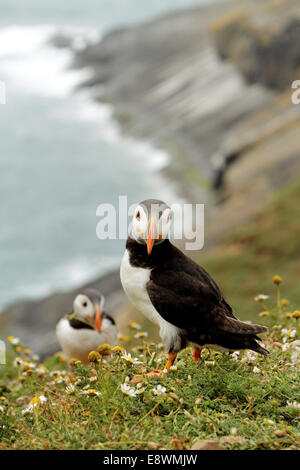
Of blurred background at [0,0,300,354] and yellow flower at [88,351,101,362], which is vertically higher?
blurred background at [0,0,300,354]

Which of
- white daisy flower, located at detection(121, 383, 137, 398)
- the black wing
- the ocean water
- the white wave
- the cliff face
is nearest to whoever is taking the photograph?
white daisy flower, located at detection(121, 383, 137, 398)

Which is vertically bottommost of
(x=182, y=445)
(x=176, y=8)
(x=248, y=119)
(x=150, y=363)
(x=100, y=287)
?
(x=182, y=445)

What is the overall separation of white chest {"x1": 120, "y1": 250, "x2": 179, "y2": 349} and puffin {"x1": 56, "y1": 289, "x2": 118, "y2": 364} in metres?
2.58

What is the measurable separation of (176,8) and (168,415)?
59.8m

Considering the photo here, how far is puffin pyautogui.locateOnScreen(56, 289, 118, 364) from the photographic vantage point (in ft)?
24.9

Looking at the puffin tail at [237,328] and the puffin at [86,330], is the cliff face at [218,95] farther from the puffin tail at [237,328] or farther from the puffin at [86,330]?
the puffin tail at [237,328]

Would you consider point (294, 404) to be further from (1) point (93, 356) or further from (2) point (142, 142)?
(2) point (142, 142)

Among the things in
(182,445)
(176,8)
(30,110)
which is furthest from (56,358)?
(176,8)

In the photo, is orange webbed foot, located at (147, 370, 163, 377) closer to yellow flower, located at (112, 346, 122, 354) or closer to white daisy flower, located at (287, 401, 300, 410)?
yellow flower, located at (112, 346, 122, 354)

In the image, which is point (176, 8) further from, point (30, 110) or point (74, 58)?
point (30, 110)

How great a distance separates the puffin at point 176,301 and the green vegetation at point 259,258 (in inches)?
266

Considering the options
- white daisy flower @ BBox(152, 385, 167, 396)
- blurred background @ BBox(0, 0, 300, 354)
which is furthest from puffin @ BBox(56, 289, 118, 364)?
blurred background @ BBox(0, 0, 300, 354)

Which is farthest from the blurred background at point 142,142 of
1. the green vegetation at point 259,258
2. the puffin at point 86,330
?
the puffin at point 86,330

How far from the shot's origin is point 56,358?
7.98m
